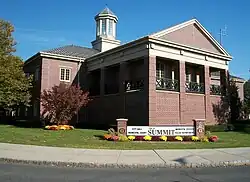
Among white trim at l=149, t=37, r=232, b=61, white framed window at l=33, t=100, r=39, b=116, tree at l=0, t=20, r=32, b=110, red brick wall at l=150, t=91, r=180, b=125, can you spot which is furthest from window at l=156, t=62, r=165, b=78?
white framed window at l=33, t=100, r=39, b=116

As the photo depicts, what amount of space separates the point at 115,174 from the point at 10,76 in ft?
74.3

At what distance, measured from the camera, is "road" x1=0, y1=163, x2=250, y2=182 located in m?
7.96

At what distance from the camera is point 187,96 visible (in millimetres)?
26297

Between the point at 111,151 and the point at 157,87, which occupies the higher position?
the point at 157,87

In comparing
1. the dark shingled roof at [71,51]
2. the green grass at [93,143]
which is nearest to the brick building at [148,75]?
the dark shingled roof at [71,51]

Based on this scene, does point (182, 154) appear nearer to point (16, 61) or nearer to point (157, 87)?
point (157, 87)

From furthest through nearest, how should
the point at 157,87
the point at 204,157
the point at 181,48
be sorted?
the point at 181,48, the point at 157,87, the point at 204,157

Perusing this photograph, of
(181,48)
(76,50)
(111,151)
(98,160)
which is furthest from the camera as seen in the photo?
(76,50)

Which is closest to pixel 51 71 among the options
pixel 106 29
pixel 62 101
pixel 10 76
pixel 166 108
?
pixel 10 76

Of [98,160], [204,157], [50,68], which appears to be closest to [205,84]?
[50,68]

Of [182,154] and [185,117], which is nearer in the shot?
[182,154]

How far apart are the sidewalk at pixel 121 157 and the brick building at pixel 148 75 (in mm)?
10652

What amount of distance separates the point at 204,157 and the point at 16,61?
23804 millimetres

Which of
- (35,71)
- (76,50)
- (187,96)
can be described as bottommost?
(187,96)
